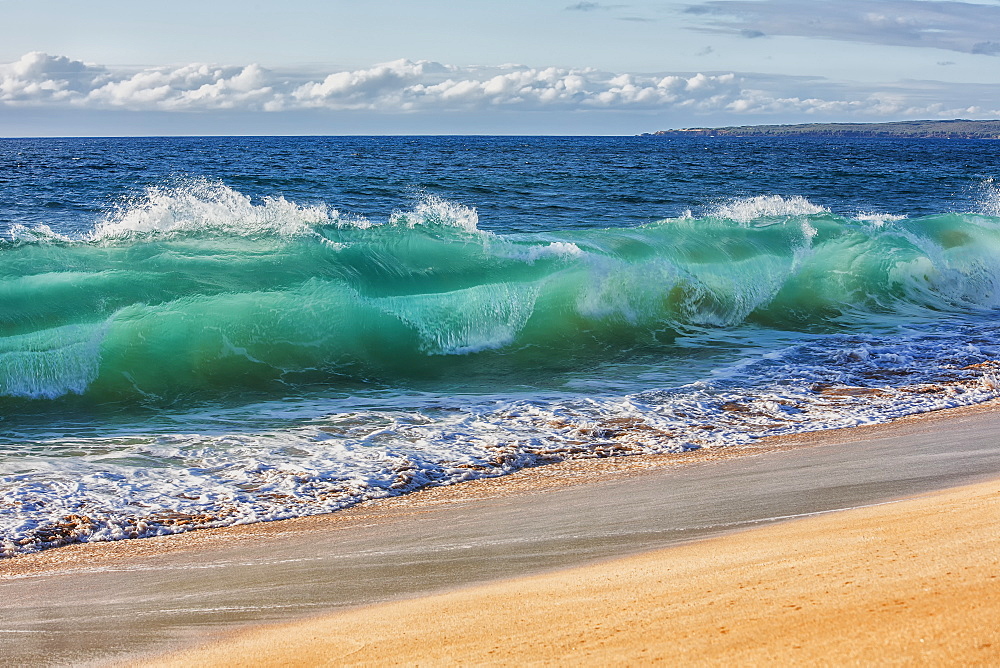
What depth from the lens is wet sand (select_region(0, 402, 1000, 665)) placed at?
3.40 meters

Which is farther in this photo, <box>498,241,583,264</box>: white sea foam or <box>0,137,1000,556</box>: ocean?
<box>498,241,583,264</box>: white sea foam

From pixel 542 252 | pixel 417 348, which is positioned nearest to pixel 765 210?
pixel 542 252

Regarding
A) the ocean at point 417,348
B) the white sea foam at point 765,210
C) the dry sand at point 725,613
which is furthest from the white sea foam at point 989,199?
the dry sand at point 725,613

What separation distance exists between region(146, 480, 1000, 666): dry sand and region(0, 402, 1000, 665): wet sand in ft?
1.13

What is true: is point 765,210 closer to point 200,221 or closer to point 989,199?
point 200,221

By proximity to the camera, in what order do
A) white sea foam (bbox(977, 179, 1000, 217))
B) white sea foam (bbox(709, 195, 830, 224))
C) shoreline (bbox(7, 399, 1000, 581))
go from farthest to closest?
1. white sea foam (bbox(977, 179, 1000, 217))
2. white sea foam (bbox(709, 195, 830, 224))
3. shoreline (bbox(7, 399, 1000, 581))

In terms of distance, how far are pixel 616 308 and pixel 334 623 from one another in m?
8.63

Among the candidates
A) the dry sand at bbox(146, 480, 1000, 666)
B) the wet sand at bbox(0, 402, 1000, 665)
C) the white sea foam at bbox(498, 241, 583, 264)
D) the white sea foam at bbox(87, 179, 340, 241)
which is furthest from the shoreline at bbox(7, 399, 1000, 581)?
the white sea foam at bbox(87, 179, 340, 241)

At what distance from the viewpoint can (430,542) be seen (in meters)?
4.21

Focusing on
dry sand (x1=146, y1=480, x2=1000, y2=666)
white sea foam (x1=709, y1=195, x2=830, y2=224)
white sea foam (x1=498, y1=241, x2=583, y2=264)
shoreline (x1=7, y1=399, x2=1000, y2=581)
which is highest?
white sea foam (x1=709, y1=195, x2=830, y2=224)

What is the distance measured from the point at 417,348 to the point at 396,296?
153 centimetres

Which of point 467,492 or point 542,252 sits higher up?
point 542,252

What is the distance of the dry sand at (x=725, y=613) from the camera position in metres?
2.28

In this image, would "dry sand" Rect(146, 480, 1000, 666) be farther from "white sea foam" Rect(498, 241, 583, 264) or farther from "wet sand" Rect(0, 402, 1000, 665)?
"white sea foam" Rect(498, 241, 583, 264)
